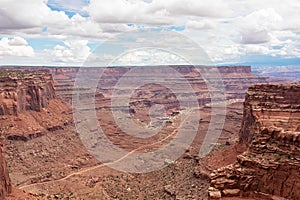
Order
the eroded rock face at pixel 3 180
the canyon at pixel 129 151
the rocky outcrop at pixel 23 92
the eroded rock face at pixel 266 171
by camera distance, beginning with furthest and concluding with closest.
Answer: the rocky outcrop at pixel 23 92 < the eroded rock face at pixel 3 180 < the canyon at pixel 129 151 < the eroded rock face at pixel 266 171

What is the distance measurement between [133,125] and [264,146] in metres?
105

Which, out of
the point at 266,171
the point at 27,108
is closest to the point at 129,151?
the point at 27,108

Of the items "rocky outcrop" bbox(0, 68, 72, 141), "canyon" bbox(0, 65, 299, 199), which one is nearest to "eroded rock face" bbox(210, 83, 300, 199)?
"canyon" bbox(0, 65, 299, 199)

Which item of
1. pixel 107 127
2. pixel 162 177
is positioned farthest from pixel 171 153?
pixel 107 127

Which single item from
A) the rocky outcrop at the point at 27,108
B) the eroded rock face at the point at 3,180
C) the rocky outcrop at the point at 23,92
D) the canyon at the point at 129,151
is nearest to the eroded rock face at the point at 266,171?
the canyon at the point at 129,151

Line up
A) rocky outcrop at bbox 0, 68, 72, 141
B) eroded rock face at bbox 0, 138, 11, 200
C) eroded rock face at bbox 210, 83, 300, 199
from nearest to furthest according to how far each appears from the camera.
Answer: eroded rock face at bbox 210, 83, 300, 199, eroded rock face at bbox 0, 138, 11, 200, rocky outcrop at bbox 0, 68, 72, 141

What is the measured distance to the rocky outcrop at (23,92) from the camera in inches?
3268

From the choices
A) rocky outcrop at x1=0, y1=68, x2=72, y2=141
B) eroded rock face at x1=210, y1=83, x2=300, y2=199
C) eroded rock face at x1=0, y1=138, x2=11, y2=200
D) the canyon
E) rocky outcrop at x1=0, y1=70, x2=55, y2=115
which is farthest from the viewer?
rocky outcrop at x1=0, y1=70, x2=55, y2=115

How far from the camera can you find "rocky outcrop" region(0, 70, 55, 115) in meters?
83.0

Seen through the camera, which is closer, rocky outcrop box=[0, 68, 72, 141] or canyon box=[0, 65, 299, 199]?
canyon box=[0, 65, 299, 199]

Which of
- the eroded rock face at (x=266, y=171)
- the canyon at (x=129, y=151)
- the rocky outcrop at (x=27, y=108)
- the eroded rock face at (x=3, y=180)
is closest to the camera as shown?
the eroded rock face at (x=266, y=171)

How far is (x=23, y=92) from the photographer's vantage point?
88.4 m

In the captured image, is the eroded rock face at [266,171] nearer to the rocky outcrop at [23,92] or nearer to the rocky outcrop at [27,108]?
the rocky outcrop at [27,108]

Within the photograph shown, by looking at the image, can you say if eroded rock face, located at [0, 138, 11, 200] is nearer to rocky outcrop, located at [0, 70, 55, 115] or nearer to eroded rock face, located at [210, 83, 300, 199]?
eroded rock face, located at [210, 83, 300, 199]
